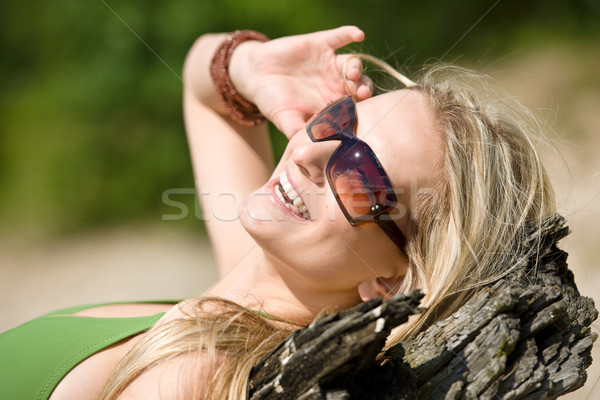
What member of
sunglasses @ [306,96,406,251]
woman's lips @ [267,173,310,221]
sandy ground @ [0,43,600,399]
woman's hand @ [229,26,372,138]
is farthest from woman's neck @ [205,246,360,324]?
sandy ground @ [0,43,600,399]

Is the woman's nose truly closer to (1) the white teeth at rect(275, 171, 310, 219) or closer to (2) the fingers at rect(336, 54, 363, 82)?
(1) the white teeth at rect(275, 171, 310, 219)

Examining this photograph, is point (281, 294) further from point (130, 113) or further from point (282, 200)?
point (130, 113)

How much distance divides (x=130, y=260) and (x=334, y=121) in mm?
3937

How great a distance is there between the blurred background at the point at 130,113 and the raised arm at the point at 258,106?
259 centimetres

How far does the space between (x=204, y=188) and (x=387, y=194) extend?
1.14m

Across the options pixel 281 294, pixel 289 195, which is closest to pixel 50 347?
pixel 281 294

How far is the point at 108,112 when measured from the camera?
19.4 ft

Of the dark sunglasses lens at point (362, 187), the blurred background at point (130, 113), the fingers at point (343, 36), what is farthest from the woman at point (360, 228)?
the blurred background at point (130, 113)

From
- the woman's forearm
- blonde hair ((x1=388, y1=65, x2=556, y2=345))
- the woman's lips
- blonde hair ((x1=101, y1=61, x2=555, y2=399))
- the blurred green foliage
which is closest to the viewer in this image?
blonde hair ((x1=101, y1=61, x2=555, y2=399))

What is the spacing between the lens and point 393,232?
6.64 ft

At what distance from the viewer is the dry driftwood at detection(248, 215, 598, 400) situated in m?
A: 1.42

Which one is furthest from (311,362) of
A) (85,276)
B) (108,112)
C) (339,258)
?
(108,112)

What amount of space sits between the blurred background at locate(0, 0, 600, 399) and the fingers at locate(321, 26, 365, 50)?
2.91 m

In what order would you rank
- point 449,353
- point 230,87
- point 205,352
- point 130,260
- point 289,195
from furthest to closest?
point 130,260
point 230,87
point 289,195
point 205,352
point 449,353
